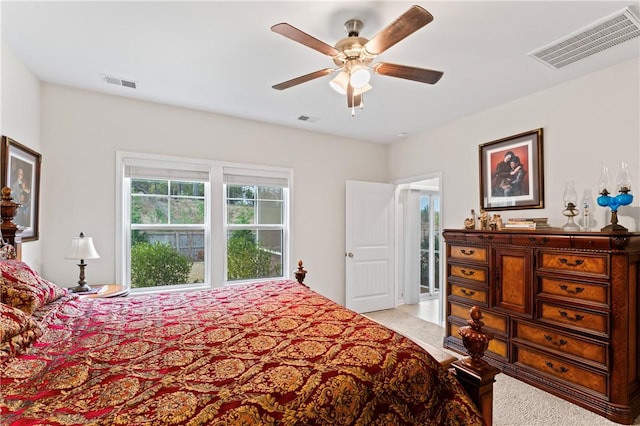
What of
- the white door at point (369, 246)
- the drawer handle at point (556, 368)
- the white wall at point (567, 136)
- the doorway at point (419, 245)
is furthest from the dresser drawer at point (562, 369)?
the white door at point (369, 246)

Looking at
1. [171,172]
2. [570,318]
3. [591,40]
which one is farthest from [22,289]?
[591,40]

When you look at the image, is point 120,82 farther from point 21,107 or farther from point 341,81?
point 341,81

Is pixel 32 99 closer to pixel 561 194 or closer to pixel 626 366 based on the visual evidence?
pixel 561 194

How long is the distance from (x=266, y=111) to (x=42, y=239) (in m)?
2.64

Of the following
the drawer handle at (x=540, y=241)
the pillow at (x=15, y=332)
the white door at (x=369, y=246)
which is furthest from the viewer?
the white door at (x=369, y=246)

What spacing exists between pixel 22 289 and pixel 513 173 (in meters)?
4.14

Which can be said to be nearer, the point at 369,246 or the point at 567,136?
the point at 567,136

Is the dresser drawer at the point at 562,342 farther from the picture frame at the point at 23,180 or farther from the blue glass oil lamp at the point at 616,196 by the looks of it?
the picture frame at the point at 23,180

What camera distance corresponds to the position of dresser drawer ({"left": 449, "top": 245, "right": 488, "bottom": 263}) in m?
3.18

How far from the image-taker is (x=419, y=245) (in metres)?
5.63

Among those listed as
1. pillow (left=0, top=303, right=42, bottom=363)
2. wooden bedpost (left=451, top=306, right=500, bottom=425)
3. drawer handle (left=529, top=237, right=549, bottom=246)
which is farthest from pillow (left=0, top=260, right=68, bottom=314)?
drawer handle (left=529, top=237, right=549, bottom=246)

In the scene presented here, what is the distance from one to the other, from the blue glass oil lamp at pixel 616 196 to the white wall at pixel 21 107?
4643 mm

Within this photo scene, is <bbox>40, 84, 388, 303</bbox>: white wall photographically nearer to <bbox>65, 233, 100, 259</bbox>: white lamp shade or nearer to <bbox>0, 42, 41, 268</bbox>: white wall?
<bbox>0, 42, 41, 268</bbox>: white wall

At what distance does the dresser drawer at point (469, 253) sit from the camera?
10.4 feet
